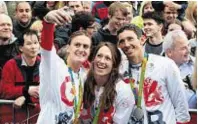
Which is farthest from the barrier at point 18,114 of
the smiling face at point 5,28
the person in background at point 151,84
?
the smiling face at point 5,28

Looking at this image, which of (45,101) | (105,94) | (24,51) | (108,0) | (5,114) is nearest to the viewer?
(45,101)

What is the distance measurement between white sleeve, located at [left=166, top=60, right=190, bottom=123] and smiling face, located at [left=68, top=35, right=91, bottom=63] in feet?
2.84

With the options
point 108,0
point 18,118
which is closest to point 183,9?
point 108,0

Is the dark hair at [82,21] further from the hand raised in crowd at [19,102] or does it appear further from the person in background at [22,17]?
the hand raised in crowd at [19,102]

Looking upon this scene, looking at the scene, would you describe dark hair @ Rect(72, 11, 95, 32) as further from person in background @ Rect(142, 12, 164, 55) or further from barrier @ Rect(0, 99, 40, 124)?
barrier @ Rect(0, 99, 40, 124)

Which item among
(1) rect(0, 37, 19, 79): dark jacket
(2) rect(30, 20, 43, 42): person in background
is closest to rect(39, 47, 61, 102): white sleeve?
(1) rect(0, 37, 19, 79): dark jacket

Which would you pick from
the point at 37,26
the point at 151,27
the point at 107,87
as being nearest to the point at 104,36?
the point at 151,27

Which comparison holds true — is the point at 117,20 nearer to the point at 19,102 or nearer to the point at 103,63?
the point at 19,102

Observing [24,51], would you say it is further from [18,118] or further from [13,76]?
[18,118]

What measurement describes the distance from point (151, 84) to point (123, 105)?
1.18ft

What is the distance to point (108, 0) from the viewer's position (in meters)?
9.52

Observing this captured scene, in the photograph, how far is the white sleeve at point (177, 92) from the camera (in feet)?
19.3

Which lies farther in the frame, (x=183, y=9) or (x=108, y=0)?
(x=108, y=0)

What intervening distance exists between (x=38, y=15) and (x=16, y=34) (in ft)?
2.87
